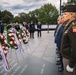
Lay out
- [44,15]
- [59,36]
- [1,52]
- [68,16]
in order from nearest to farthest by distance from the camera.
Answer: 1. [68,16]
2. [59,36]
3. [1,52]
4. [44,15]

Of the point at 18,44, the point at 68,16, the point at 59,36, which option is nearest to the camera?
the point at 68,16

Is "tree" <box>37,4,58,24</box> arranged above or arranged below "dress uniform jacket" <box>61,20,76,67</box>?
below

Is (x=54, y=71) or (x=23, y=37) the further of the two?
(x=23, y=37)

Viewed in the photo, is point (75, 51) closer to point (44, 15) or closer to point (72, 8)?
point (72, 8)

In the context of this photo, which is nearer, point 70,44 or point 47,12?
point 70,44

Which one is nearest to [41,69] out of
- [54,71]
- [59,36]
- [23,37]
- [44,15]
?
[54,71]

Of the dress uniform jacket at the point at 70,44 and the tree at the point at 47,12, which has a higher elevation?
the dress uniform jacket at the point at 70,44

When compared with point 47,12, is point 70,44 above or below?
above

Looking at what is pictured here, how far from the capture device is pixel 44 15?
72.7 meters

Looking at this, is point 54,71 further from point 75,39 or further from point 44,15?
point 44,15

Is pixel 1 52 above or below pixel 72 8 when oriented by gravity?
below

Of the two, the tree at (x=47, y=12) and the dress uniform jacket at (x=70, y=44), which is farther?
the tree at (x=47, y=12)

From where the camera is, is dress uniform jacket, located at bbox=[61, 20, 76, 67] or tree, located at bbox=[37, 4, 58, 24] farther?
tree, located at bbox=[37, 4, 58, 24]

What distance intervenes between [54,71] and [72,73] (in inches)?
168
